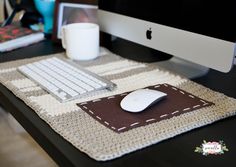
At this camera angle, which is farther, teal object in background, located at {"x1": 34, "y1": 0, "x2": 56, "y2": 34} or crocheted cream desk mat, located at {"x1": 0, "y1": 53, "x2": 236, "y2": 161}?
teal object in background, located at {"x1": 34, "y1": 0, "x2": 56, "y2": 34}

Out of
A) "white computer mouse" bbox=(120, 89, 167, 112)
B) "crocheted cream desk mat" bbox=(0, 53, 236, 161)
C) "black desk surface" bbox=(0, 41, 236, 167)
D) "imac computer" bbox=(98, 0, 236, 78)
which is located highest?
"imac computer" bbox=(98, 0, 236, 78)

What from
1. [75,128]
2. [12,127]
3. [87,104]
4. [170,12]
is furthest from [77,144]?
[12,127]

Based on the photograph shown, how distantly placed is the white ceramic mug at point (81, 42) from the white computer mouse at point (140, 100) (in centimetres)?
35

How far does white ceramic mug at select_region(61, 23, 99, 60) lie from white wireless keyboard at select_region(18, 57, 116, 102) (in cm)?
6

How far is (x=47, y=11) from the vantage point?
4.40ft

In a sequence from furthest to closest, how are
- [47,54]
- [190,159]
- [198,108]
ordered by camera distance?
[47,54] < [198,108] < [190,159]

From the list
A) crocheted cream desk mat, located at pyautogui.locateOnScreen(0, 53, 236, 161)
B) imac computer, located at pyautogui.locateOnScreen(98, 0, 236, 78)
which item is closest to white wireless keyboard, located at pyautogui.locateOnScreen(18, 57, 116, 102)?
crocheted cream desk mat, located at pyautogui.locateOnScreen(0, 53, 236, 161)

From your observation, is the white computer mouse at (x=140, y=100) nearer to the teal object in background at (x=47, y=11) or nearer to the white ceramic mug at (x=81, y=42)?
the white ceramic mug at (x=81, y=42)

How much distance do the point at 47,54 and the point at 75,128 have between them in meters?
0.55

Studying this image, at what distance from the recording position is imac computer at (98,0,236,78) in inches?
31.0

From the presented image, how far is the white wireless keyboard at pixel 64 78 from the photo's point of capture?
82cm

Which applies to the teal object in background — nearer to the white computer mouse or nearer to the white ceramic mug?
the white ceramic mug

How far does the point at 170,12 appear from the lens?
0.92 metres

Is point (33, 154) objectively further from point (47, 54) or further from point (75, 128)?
point (75, 128)
